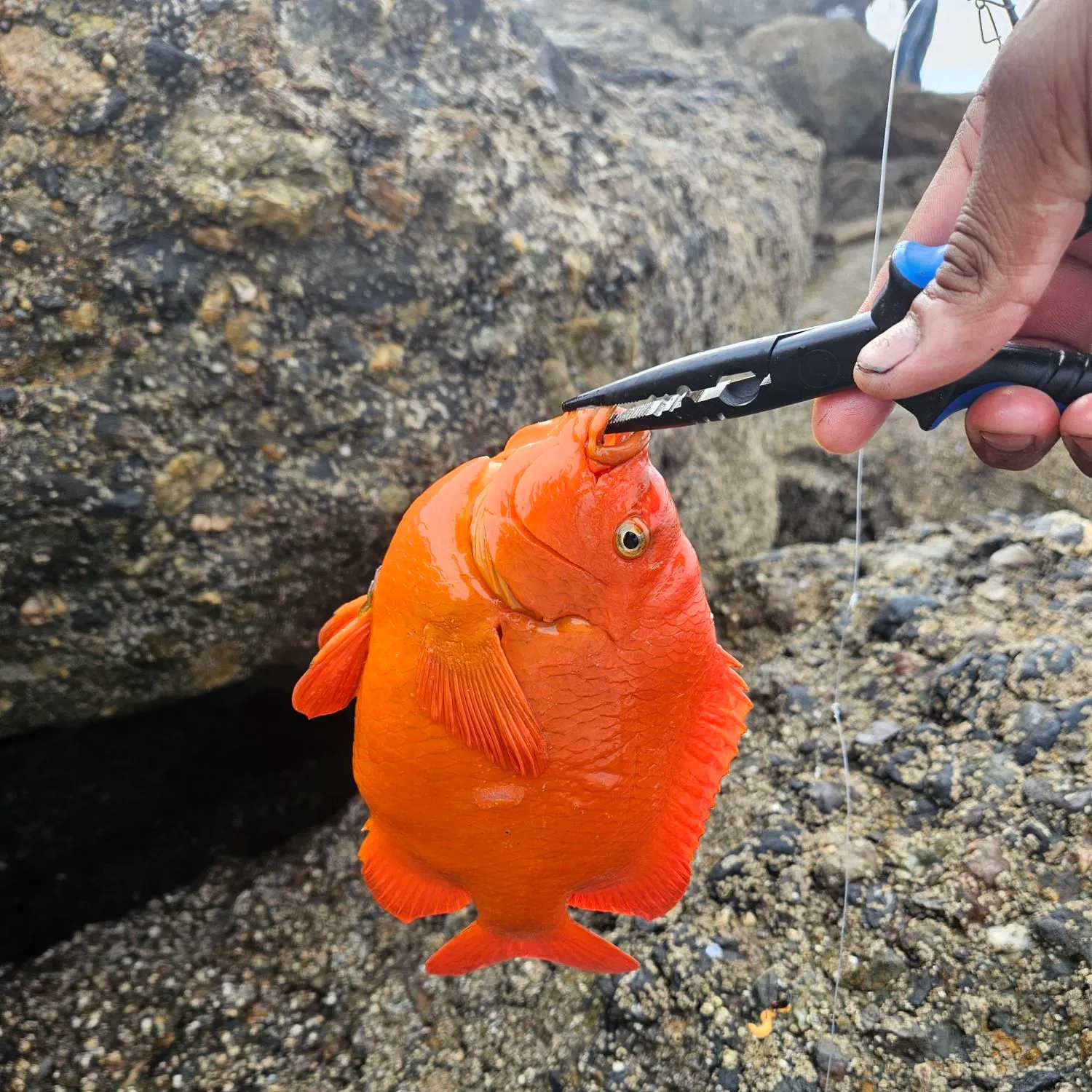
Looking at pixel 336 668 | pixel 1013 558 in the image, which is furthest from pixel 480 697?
pixel 1013 558

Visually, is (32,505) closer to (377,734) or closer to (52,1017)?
(377,734)

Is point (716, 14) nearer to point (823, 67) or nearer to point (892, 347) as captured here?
point (823, 67)

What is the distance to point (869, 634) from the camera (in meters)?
2.15

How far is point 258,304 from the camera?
182 cm

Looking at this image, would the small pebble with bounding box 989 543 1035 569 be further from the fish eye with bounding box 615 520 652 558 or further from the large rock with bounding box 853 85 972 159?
the large rock with bounding box 853 85 972 159

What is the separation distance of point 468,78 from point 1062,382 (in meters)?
1.65

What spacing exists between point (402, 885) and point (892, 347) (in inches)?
48.2

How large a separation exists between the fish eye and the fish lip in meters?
0.09

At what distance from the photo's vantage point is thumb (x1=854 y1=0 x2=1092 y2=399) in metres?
Result: 0.98

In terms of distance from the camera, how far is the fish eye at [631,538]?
1211 mm

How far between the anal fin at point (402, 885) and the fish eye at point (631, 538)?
0.71 metres

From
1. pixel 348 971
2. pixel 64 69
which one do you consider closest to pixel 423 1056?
pixel 348 971

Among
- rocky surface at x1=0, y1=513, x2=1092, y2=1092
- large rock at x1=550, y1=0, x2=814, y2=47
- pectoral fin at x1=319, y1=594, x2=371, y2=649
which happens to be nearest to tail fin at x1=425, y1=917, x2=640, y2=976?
rocky surface at x1=0, y1=513, x2=1092, y2=1092

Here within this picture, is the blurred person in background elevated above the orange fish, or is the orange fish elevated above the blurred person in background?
the blurred person in background
